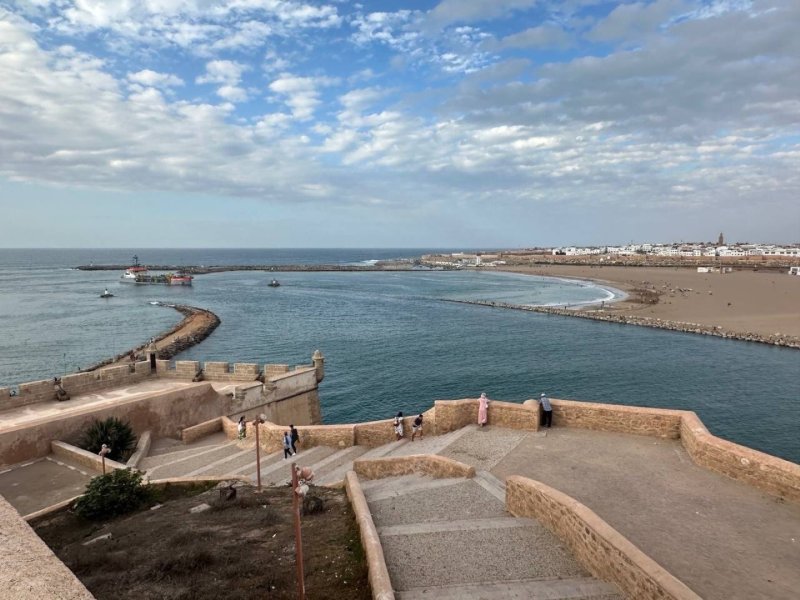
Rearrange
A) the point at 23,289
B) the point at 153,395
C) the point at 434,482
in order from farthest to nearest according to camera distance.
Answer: the point at 23,289
the point at 153,395
the point at 434,482

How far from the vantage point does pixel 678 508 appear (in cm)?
893

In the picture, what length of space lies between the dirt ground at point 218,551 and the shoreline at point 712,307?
4980 centimetres

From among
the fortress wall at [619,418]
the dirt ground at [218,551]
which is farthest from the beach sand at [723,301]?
the dirt ground at [218,551]

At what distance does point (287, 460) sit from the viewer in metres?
15.0

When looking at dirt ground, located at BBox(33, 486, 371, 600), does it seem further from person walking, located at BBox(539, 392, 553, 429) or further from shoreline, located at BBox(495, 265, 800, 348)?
shoreline, located at BBox(495, 265, 800, 348)

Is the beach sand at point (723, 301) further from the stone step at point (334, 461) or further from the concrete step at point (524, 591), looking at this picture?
the concrete step at point (524, 591)

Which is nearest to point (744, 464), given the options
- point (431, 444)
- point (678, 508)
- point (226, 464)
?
point (678, 508)

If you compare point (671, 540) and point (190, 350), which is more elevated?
point (671, 540)

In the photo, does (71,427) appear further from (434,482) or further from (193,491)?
(434,482)

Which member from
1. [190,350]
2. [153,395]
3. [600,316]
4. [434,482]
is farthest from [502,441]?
[600,316]

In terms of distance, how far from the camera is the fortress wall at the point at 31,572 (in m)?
3.47

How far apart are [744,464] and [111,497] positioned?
13086 mm

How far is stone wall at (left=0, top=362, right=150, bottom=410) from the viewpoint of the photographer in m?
17.7

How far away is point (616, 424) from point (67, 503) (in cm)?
1313
